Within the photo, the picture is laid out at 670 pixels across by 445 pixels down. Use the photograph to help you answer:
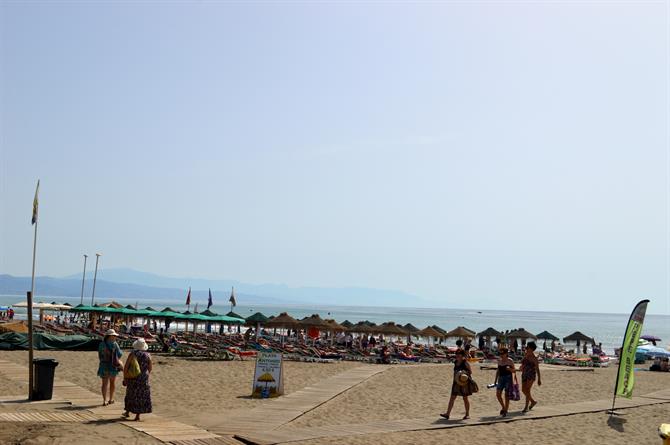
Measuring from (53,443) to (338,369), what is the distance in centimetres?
1377

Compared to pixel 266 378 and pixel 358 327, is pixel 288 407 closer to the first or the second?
pixel 266 378

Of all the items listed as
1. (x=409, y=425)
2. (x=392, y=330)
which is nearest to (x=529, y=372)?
(x=409, y=425)

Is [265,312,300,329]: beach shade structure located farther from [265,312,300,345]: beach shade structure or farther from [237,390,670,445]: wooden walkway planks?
[237,390,670,445]: wooden walkway planks

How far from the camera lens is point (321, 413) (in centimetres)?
1146

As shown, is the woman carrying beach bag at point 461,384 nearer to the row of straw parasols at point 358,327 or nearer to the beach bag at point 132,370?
the beach bag at point 132,370

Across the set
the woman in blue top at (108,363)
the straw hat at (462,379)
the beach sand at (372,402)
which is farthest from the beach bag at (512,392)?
the woman in blue top at (108,363)

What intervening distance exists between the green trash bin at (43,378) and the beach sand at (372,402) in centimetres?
123

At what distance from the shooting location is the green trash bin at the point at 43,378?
1080 centimetres

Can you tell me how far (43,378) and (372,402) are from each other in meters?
5.98

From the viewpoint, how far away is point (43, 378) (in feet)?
35.6

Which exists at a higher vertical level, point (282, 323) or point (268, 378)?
point (282, 323)

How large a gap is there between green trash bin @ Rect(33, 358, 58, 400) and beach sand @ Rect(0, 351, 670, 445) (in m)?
1.23

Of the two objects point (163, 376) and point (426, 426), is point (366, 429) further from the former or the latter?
point (163, 376)

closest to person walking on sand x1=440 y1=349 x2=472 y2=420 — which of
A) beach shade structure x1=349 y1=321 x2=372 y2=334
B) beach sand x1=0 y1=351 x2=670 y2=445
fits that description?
beach sand x1=0 y1=351 x2=670 y2=445
